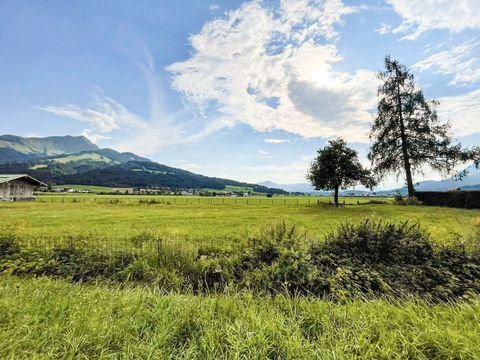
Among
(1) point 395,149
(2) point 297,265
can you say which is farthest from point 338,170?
(2) point 297,265

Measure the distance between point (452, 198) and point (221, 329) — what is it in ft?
115

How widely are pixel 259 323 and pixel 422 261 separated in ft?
18.0

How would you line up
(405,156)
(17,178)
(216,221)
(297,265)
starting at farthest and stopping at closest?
(17,178) < (405,156) < (216,221) < (297,265)

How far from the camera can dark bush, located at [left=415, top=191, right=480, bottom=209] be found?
87.0 ft

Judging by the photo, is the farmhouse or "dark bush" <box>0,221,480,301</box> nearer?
"dark bush" <box>0,221,480,301</box>

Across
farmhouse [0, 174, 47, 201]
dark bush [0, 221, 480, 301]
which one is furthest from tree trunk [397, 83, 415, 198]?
farmhouse [0, 174, 47, 201]

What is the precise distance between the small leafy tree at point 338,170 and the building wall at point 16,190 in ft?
171

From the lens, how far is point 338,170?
3469 cm

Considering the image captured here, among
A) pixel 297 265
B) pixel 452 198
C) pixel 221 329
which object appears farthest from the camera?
pixel 452 198

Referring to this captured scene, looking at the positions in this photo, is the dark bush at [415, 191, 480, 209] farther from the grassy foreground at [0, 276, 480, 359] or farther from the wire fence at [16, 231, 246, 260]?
the wire fence at [16, 231, 246, 260]

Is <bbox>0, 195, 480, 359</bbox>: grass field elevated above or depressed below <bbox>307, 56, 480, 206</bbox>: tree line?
below

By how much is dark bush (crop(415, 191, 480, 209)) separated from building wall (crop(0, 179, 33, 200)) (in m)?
64.9

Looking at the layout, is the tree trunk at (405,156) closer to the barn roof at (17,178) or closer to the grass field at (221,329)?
the grass field at (221,329)

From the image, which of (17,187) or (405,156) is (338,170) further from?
(17,187)
